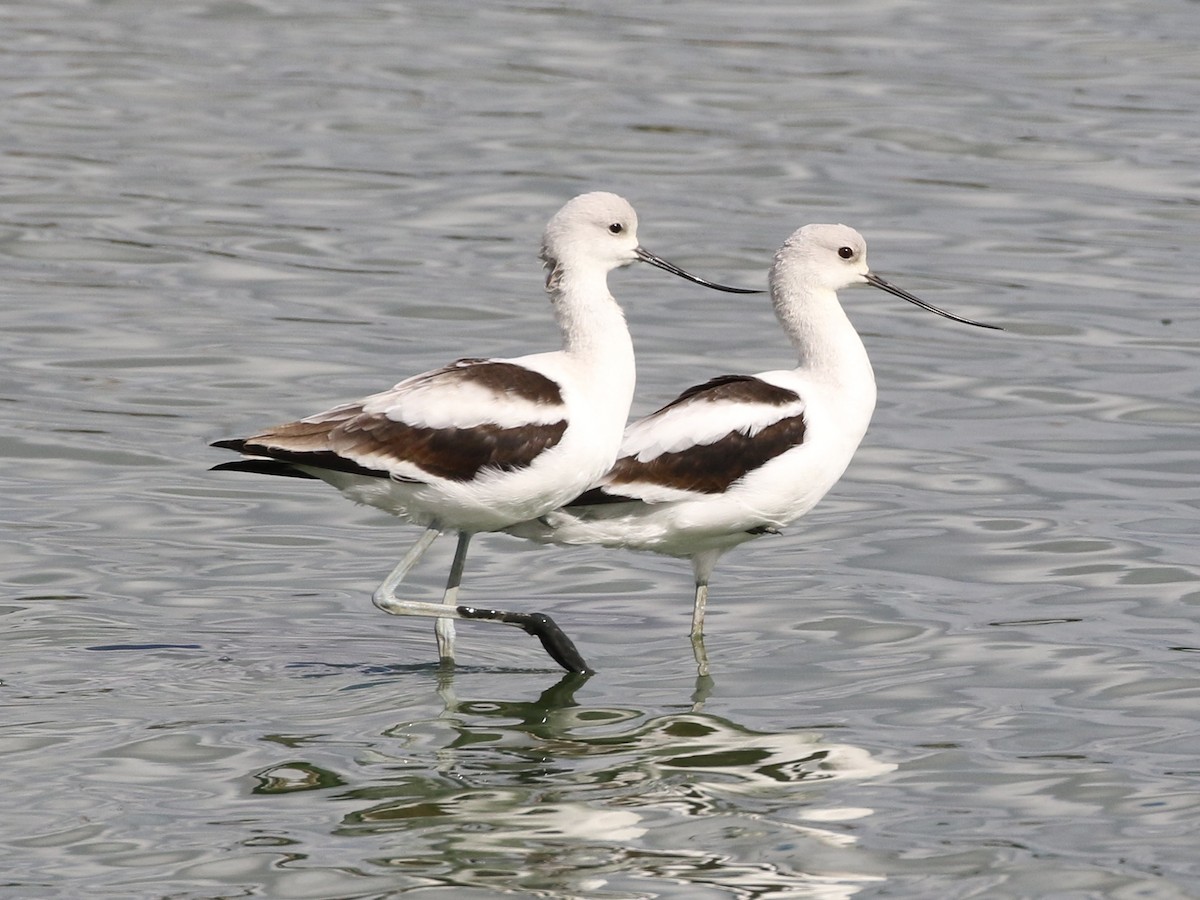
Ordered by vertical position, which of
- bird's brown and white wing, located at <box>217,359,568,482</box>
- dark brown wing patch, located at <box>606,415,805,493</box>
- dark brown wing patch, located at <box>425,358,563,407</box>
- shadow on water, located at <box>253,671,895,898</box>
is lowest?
shadow on water, located at <box>253,671,895,898</box>

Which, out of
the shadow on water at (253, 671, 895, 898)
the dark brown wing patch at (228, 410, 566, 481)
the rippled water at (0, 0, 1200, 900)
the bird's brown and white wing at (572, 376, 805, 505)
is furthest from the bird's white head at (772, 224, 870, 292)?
the shadow on water at (253, 671, 895, 898)

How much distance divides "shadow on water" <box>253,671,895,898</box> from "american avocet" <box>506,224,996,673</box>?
2.33ft

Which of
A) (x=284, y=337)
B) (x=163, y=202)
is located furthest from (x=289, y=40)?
(x=284, y=337)

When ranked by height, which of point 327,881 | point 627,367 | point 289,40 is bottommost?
point 327,881

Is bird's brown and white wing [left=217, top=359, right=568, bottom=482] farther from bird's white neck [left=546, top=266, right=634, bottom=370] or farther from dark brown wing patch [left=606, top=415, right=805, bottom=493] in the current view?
dark brown wing patch [left=606, top=415, right=805, bottom=493]

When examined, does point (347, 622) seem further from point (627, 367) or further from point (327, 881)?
point (327, 881)

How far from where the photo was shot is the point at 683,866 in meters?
6.88

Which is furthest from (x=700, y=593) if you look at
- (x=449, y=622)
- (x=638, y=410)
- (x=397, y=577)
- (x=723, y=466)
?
(x=638, y=410)

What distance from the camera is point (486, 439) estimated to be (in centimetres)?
845

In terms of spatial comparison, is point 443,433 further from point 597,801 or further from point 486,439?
point 597,801

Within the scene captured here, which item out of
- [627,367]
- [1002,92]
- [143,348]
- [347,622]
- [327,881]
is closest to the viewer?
[327,881]

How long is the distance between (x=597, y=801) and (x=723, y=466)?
1944 mm

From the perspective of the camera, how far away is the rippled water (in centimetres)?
729

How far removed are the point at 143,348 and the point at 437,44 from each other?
9688 millimetres
